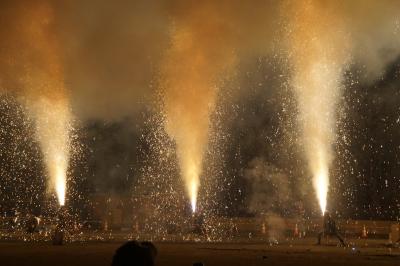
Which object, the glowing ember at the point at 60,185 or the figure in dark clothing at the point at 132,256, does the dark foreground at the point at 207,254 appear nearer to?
the glowing ember at the point at 60,185

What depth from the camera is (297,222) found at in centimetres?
3194

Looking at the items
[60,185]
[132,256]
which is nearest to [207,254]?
[60,185]

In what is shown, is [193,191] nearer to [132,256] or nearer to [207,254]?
[207,254]

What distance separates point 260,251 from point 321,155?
9503mm

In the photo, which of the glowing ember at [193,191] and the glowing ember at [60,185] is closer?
the glowing ember at [60,185]

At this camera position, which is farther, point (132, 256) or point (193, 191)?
point (193, 191)

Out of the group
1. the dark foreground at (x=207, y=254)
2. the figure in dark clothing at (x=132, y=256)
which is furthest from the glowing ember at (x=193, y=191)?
the figure in dark clothing at (x=132, y=256)

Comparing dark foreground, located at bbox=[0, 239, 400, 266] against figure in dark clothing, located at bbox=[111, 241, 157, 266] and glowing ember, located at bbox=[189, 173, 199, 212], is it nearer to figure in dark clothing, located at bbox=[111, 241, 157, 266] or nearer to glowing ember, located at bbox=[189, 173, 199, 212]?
glowing ember, located at bbox=[189, 173, 199, 212]

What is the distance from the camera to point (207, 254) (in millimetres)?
17812

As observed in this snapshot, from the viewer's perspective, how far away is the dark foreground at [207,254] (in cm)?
1573

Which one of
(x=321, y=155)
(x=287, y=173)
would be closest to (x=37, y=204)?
(x=287, y=173)

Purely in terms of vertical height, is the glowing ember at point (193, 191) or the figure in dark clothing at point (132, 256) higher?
the glowing ember at point (193, 191)

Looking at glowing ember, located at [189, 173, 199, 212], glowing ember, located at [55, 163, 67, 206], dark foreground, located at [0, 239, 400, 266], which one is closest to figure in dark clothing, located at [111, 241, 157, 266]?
dark foreground, located at [0, 239, 400, 266]

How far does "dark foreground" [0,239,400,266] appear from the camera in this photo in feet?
51.6
